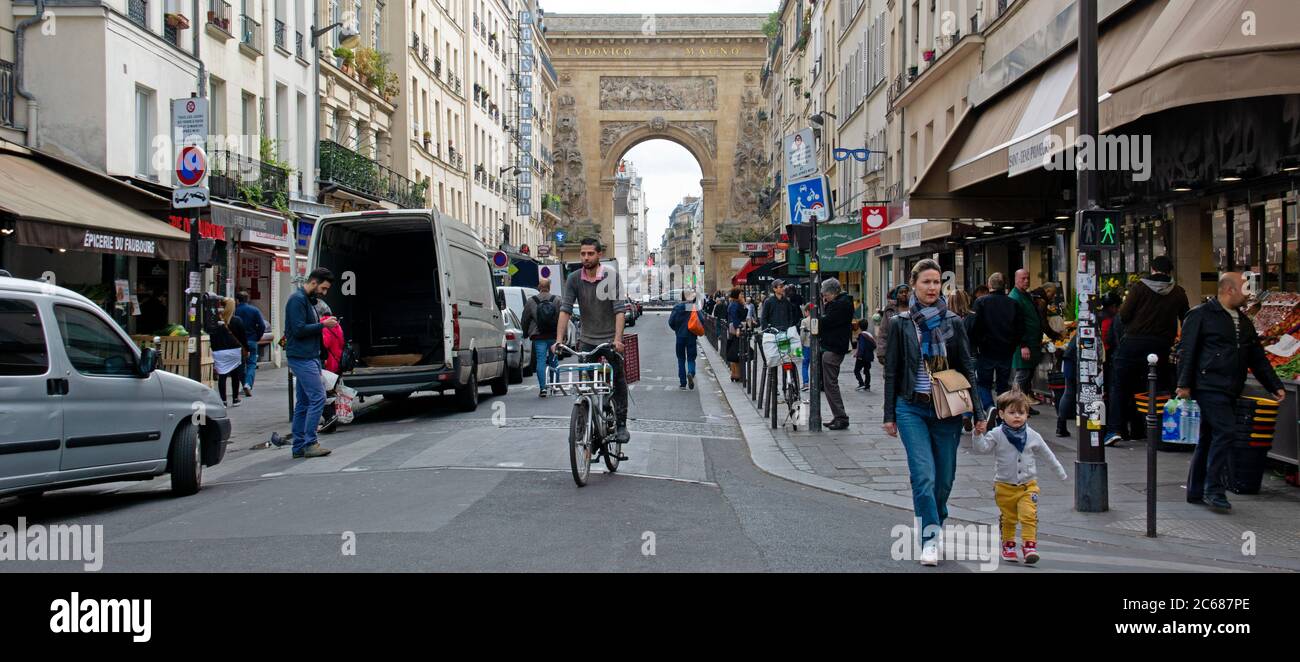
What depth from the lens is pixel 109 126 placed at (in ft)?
62.2

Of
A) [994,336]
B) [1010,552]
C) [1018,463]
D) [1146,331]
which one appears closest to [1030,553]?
[1010,552]

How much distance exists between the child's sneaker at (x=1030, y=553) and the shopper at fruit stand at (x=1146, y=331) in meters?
4.88

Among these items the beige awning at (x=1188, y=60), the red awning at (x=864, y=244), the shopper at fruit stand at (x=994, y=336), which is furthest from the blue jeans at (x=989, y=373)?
the red awning at (x=864, y=244)

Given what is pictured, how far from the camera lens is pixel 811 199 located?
13.2 m

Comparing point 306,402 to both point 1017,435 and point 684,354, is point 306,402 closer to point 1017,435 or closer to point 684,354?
point 1017,435

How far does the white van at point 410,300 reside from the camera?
14.7 m

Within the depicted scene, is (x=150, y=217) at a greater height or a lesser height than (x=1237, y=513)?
greater

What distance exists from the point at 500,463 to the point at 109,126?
40.0 ft

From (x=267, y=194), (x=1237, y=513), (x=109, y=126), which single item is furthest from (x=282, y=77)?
(x=1237, y=513)

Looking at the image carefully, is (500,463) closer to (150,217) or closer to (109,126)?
(150,217)

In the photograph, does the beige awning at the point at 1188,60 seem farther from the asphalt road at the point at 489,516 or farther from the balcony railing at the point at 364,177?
the balcony railing at the point at 364,177

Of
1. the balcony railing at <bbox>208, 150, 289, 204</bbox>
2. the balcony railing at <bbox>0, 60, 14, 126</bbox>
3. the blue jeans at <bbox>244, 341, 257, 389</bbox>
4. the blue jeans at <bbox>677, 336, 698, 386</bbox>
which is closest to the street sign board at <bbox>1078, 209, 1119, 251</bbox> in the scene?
the blue jeans at <bbox>677, 336, 698, 386</bbox>
